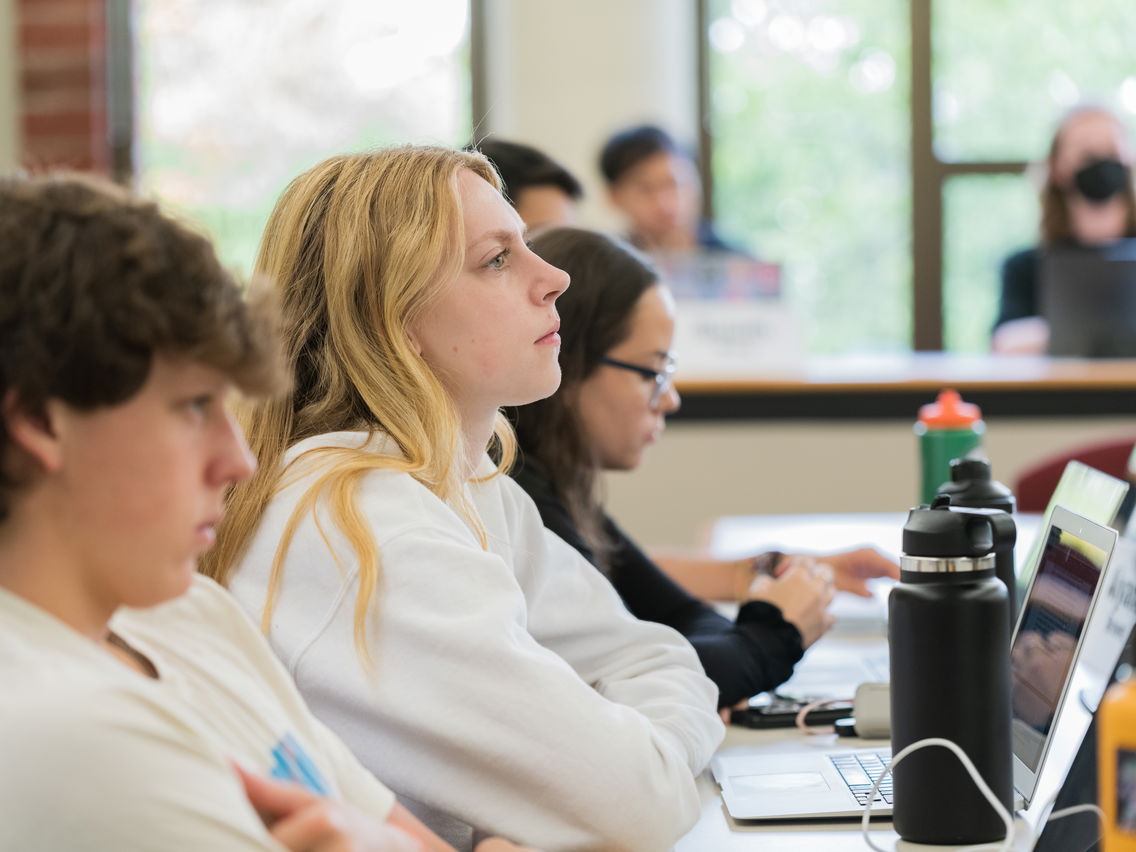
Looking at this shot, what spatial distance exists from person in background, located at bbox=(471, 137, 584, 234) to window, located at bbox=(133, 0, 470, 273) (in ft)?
8.69

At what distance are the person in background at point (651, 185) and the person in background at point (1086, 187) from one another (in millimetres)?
1046

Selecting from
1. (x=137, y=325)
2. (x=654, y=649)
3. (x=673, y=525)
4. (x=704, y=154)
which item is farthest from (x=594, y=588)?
(x=704, y=154)

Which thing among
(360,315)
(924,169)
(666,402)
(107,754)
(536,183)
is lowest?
(107,754)

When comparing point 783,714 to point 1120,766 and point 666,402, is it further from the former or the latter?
point 1120,766

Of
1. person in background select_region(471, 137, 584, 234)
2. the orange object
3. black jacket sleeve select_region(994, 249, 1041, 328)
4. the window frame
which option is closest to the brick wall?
the window frame

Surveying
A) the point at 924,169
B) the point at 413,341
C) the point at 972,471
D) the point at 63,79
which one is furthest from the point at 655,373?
the point at 63,79

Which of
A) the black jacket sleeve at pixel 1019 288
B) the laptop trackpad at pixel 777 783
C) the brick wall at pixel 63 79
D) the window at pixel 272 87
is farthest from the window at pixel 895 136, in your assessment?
the laptop trackpad at pixel 777 783

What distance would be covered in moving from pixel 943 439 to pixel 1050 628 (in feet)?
2.81

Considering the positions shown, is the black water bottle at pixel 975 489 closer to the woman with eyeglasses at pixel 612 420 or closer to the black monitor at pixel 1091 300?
the woman with eyeglasses at pixel 612 420

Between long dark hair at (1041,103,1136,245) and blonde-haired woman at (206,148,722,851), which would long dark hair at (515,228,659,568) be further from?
long dark hair at (1041,103,1136,245)

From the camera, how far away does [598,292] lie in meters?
1.75

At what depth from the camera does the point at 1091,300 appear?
366cm

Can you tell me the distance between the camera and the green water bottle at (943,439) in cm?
200

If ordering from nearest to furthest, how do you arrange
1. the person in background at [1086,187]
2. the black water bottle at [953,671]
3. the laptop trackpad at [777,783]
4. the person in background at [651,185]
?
the black water bottle at [953,671] < the laptop trackpad at [777,783] < the person in background at [1086,187] < the person in background at [651,185]
